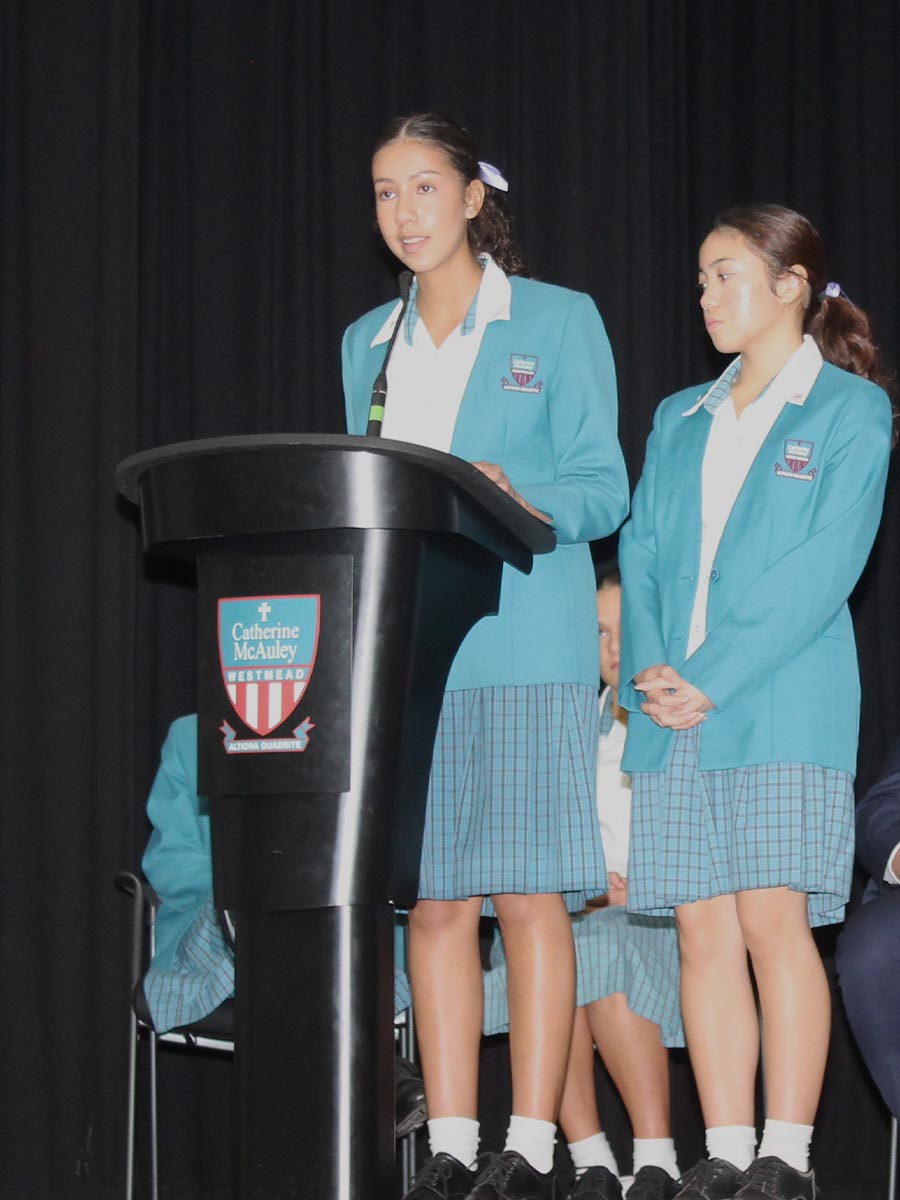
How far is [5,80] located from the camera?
3.36 metres

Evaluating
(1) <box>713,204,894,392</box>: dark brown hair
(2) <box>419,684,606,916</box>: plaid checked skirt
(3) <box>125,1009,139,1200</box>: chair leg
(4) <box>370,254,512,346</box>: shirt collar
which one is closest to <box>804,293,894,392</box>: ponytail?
(1) <box>713,204,894,392</box>: dark brown hair

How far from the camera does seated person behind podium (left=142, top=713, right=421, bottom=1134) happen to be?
2848 millimetres

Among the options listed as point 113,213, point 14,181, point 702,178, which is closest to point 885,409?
point 702,178

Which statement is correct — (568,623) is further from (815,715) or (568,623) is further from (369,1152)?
(369,1152)

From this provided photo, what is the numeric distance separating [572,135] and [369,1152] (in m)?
2.69

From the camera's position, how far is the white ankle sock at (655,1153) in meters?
2.84

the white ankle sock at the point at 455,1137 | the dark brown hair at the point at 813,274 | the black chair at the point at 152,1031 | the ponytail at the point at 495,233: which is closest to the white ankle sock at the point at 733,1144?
the white ankle sock at the point at 455,1137

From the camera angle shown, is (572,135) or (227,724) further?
(572,135)

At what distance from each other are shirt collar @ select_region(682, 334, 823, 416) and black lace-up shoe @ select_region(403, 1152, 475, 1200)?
1.22 meters

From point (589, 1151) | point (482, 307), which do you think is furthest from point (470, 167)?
point (589, 1151)

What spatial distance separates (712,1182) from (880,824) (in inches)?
28.3

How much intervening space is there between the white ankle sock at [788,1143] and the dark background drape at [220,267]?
1.62 metres

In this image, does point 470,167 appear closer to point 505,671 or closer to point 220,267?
point 505,671

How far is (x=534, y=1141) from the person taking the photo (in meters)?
1.96
